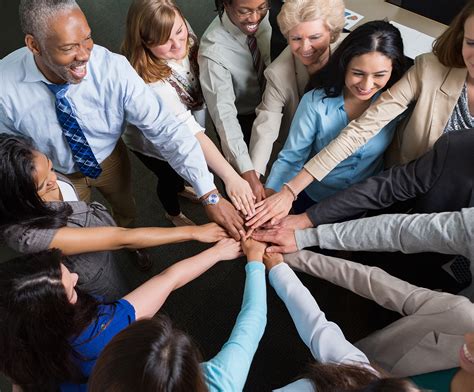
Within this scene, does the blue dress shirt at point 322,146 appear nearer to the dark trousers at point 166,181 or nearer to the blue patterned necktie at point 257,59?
the blue patterned necktie at point 257,59

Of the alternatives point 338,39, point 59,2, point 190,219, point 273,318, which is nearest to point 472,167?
point 338,39

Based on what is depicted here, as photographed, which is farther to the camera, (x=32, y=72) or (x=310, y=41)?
(x=310, y=41)

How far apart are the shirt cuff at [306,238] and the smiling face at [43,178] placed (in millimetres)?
884

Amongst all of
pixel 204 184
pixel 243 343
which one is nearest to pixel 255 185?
pixel 204 184

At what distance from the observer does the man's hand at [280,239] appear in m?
1.67

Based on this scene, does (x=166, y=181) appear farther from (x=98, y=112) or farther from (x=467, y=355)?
(x=467, y=355)

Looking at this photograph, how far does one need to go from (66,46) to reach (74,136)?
39 cm

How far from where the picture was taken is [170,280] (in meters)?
1.54

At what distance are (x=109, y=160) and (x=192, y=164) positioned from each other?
47 cm

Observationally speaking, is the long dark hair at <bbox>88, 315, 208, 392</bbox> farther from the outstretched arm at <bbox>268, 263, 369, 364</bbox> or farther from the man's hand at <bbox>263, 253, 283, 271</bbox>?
the man's hand at <bbox>263, 253, 283, 271</bbox>

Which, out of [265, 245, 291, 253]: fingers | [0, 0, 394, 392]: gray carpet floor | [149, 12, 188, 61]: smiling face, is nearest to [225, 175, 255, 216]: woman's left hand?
[265, 245, 291, 253]: fingers

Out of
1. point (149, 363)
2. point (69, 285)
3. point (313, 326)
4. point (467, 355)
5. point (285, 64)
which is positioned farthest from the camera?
point (285, 64)

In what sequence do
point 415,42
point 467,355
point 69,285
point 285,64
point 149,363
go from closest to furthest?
1. point 149,363
2. point 467,355
3. point 69,285
4. point 285,64
5. point 415,42

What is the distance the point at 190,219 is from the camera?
268 centimetres
